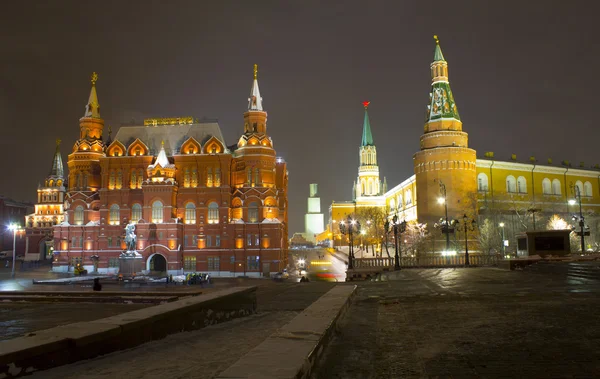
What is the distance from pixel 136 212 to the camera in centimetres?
6512

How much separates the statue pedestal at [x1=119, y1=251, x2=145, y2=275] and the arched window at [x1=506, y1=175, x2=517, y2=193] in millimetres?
Answer: 59517

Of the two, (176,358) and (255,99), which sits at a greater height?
(255,99)

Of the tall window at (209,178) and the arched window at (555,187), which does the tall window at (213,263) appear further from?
the arched window at (555,187)

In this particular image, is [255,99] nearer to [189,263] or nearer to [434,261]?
[189,263]

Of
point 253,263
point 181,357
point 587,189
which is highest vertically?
point 587,189

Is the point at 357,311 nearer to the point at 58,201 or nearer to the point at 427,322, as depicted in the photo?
the point at 427,322

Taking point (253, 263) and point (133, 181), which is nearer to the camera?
point (253, 263)

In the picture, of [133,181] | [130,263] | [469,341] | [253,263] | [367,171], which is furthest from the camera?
[367,171]

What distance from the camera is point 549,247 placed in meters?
30.5

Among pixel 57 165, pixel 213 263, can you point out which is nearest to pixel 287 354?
pixel 213 263

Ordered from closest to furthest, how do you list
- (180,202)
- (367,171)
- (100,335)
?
(100,335)
(180,202)
(367,171)

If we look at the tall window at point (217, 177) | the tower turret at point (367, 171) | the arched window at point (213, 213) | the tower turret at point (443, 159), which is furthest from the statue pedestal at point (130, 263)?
the tower turret at point (367, 171)

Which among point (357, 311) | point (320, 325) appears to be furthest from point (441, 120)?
point (320, 325)

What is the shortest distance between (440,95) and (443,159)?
9773mm
